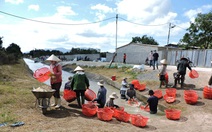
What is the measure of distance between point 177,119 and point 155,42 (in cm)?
6752

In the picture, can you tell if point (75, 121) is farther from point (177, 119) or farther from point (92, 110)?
point (177, 119)

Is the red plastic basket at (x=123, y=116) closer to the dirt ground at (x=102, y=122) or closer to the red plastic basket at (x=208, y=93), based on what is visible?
the dirt ground at (x=102, y=122)

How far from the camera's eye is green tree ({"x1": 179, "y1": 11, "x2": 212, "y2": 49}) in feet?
112

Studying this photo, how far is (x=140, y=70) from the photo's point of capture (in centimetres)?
2142

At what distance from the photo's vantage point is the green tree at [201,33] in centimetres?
3428

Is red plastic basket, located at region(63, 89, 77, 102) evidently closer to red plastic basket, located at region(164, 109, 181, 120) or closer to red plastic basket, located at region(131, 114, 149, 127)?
red plastic basket, located at region(131, 114, 149, 127)

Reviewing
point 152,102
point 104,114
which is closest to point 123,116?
point 104,114

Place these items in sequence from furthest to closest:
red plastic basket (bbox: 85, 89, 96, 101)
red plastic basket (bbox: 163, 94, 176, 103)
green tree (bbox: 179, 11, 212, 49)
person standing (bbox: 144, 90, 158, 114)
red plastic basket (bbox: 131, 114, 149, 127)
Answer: green tree (bbox: 179, 11, 212, 49) < red plastic basket (bbox: 163, 94, 176, 103) < red plastic basket (bbox: 85, 89, 96, 101) < person standing (bbox: 144, 90, 158, 114) < red plastic basket (bbox: 131, 114, 149, 127)

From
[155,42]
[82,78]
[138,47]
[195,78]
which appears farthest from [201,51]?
[155,42]

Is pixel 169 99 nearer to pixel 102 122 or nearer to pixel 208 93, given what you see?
pixel 208 93

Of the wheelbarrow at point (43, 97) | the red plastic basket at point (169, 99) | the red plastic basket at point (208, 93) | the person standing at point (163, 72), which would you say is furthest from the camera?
the person standing at point (163, 72)

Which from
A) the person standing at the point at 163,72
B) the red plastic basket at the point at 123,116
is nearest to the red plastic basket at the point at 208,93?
the person standing at the point at 163,72

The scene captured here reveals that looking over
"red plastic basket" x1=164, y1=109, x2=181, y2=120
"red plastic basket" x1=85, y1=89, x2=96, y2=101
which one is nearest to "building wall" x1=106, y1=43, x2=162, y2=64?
"red plastic basket" x1=85, y1=89, x2=96, y2=101

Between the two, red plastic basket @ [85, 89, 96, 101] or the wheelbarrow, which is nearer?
the wheelbarrow
